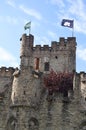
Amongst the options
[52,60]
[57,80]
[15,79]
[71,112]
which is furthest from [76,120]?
[52,60]

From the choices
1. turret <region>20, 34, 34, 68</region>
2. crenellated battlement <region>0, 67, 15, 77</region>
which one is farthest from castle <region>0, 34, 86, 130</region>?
turret <region>20, 34, 34, 68</region>

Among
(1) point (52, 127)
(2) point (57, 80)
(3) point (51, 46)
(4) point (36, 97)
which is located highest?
(3) point (51, 46)

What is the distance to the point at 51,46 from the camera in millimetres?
73500

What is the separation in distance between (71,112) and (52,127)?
2.23 m

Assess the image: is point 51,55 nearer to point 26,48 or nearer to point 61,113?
point 26,48

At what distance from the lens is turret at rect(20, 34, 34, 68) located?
72.9m

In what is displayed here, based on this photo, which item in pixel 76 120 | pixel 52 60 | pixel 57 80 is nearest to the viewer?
pixel 76 120

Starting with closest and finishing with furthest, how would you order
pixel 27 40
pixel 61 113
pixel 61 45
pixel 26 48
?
1. pixel 61 113
2. pixel 61 45
3. pixel 26 48
4. pixel 27 40

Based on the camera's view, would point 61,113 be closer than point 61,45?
Yes

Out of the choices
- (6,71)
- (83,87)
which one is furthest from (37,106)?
(6,71)

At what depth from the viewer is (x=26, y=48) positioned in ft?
242

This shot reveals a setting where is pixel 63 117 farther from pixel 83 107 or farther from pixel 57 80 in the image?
pixel 57 80

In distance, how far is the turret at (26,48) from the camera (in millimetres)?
72938

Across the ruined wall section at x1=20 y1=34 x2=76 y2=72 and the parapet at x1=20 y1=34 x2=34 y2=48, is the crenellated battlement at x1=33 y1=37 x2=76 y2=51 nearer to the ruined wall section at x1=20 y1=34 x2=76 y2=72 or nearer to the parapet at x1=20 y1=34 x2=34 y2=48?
the ruined wall section at x1=20 y1=34 x2=76 y2=72
